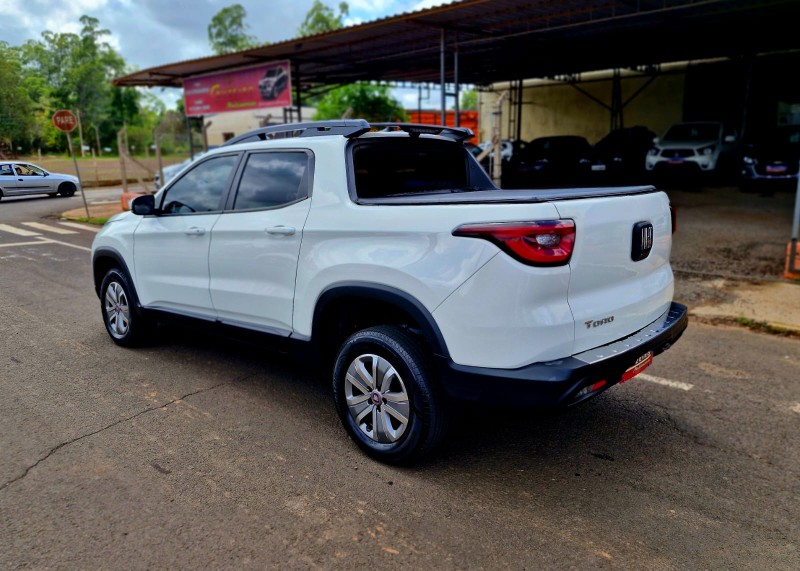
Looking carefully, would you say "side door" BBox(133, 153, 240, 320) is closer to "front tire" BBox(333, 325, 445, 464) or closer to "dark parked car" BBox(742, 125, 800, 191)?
"front tire" BBox(333, 325, 445, 464)

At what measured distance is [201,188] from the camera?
465 centimetres

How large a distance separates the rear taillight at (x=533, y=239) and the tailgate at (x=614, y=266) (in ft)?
0.26

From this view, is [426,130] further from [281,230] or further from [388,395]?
[388,395]

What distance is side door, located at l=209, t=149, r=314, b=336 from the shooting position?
12.5 feet

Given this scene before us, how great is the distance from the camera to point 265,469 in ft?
11.0

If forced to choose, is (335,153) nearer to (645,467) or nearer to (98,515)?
(98,515)

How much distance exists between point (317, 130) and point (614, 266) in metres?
2.16

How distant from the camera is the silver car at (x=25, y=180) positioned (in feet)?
39.3

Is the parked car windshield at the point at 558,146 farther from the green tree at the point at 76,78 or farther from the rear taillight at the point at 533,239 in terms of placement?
the green tree at the point at 76,78

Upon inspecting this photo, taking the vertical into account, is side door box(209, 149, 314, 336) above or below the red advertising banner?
below

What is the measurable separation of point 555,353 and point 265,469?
1716 mm

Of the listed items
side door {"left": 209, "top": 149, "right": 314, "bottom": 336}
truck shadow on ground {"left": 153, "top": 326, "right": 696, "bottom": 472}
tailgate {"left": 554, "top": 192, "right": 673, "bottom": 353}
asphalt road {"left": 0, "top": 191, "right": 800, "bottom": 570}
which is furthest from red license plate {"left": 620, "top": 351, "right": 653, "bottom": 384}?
side door {"left": 209, "top": 149, "right": 314, "bottom": 336}

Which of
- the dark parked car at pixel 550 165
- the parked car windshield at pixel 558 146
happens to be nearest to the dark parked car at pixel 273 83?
the dark parked car at pixel 550 165

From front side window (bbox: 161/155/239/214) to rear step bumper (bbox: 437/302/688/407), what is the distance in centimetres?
237
